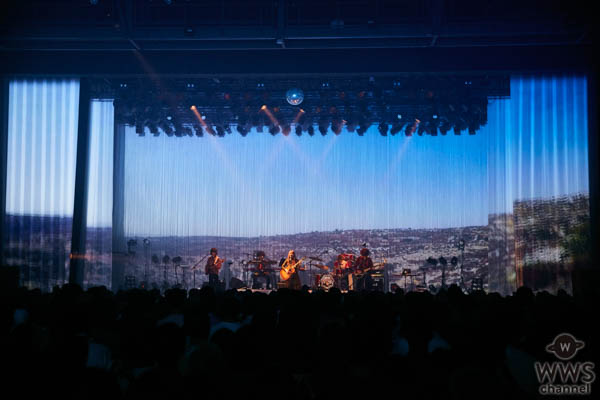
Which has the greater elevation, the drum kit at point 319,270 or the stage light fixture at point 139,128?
the stage light fixture at point 139,128

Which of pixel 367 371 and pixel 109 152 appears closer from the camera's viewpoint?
pixel 367 371

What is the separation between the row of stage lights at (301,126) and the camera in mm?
13430

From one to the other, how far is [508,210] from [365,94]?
4826mm

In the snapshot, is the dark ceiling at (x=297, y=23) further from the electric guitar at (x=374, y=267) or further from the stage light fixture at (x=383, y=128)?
the electric guitar at (x=374, y=267)

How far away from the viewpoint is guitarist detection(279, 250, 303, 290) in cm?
1341

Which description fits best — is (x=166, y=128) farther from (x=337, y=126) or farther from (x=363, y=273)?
(x=363, y=273)

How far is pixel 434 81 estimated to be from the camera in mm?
12609

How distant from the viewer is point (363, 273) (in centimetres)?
1339

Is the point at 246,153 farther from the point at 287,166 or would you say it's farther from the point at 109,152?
the point at 109,152

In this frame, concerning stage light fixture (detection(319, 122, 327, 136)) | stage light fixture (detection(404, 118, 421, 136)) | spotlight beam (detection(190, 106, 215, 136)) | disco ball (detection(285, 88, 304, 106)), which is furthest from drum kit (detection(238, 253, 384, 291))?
disco ball (detection(285, 88, 304, 106))

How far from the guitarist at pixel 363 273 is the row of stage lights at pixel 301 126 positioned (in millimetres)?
3422

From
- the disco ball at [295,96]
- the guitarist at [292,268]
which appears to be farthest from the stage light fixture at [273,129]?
the guitarist at [292,268]

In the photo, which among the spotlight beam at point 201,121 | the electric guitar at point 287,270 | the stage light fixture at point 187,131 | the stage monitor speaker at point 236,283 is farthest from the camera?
the stage light fixture at point 187,131

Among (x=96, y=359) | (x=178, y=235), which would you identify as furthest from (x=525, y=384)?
(x=178, y=235)
